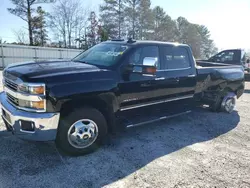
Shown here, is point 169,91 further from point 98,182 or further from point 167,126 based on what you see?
point 98,182

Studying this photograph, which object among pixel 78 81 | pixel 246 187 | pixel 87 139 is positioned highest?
pixel 78 81

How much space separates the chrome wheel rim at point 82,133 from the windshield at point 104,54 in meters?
1.05

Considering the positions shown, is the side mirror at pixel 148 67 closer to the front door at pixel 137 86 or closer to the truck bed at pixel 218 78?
the front door at pixel 137 86

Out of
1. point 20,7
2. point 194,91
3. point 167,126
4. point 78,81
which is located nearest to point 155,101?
point 167,126

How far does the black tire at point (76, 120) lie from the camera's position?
3141mm

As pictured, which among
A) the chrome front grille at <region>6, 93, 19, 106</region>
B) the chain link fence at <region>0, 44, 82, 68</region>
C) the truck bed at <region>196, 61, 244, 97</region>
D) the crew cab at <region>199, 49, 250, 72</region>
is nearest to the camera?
the chrome front grille at <region>6, 93, 19, 106</region>

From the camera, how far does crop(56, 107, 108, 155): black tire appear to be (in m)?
3.14

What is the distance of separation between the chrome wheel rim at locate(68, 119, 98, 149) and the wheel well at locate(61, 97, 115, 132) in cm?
24

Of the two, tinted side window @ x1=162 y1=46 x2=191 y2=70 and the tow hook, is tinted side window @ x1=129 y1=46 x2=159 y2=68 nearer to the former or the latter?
tinted side window @ x1=162 y1=46 x2=191 y2=70

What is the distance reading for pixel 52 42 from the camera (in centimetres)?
3195

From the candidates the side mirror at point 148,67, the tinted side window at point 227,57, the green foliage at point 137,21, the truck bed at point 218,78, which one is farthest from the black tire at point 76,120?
the green foliage at point 137,21

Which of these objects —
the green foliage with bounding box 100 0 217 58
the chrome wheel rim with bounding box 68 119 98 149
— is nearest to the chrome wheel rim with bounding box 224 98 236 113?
the chrome wheel rim with bounding box 68 119 98 149

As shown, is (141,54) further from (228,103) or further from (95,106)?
(228,103)

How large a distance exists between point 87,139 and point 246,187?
2319mm
